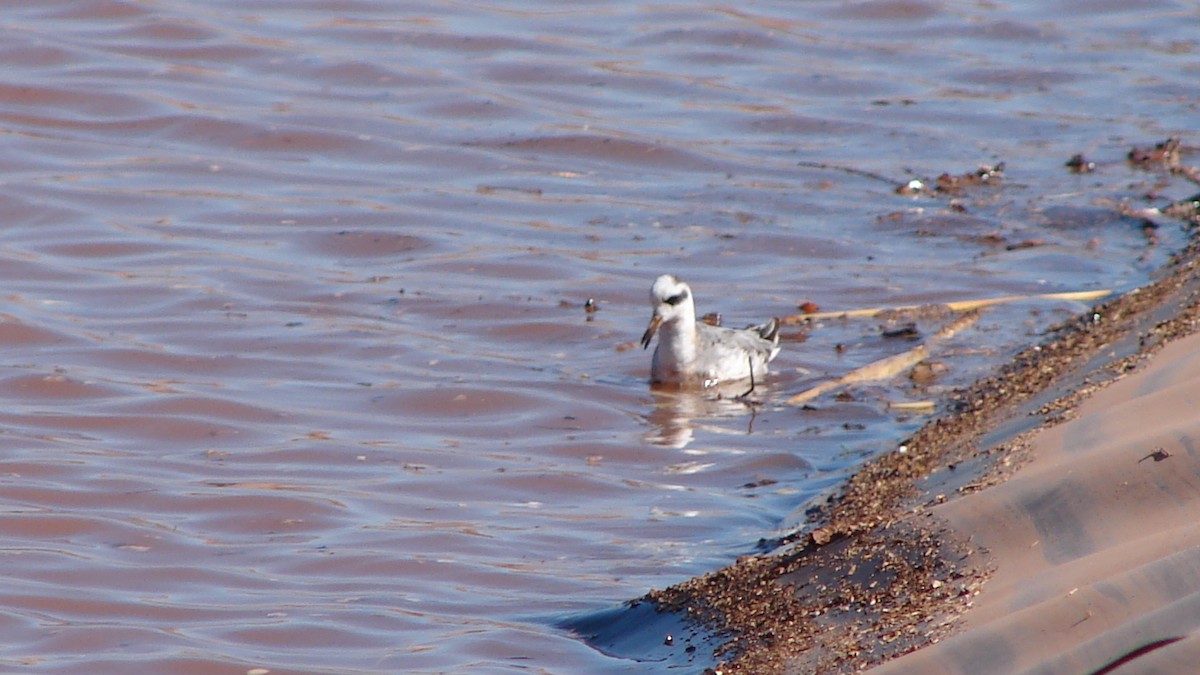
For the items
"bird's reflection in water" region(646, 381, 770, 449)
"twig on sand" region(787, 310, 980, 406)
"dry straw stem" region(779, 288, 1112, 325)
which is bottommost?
"bird's reflection in water" region(646, 381, 770, 449)

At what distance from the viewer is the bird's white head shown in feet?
31.3

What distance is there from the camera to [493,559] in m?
6.57

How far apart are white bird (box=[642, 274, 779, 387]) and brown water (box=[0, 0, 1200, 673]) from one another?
174 millimetres

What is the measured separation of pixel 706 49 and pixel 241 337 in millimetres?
8191

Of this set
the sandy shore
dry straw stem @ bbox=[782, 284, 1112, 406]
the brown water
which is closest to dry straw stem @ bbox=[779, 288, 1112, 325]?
dry straw stem @ bbox=[782, 284, 1112, 406]

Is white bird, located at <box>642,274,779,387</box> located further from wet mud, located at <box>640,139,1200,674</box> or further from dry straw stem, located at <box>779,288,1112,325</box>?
wet mud, located at <box>640,139,1200,674</box>

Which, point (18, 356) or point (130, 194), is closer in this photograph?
point (18, 356)

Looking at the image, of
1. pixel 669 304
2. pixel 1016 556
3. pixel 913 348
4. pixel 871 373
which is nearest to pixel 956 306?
pixel 913 348

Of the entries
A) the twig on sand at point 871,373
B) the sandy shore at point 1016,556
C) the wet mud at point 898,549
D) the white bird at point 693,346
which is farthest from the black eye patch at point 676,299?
the sandy shore at point 1016,556

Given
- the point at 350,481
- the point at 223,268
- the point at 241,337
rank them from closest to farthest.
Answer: the point at 350,481 → the point at 241,337 → the point at 223,268

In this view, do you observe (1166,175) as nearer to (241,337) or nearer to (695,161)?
(695,161)

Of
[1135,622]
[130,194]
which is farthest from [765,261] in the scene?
[1135,622]

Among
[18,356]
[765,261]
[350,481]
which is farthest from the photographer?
[765,261]

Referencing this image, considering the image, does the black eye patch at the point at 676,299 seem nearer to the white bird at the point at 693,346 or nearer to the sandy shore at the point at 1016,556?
the white bird at the point at 693,346
